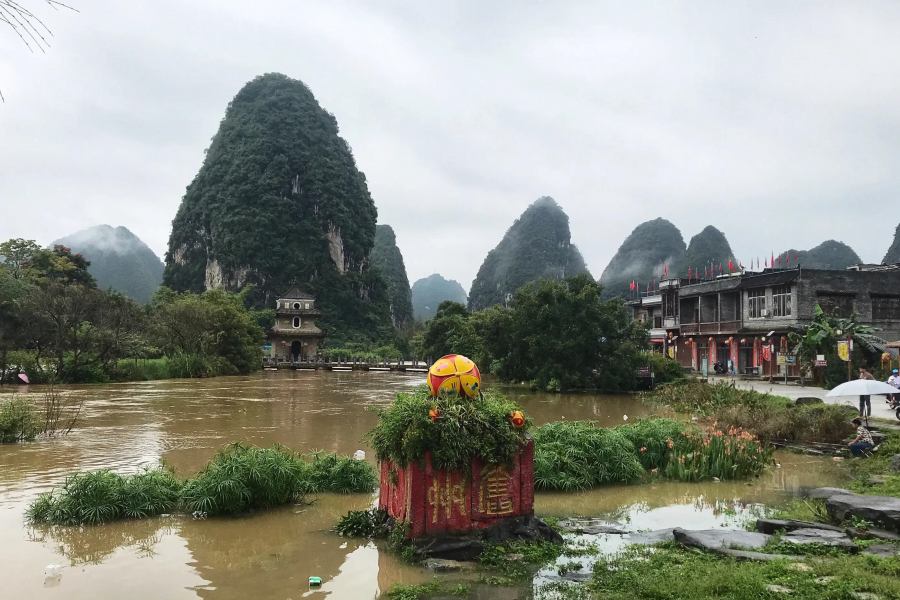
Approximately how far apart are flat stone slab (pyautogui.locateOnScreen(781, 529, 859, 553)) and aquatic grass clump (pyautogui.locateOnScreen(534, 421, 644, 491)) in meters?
3.40

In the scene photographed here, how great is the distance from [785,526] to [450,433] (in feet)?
11.7

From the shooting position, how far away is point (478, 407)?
672cm

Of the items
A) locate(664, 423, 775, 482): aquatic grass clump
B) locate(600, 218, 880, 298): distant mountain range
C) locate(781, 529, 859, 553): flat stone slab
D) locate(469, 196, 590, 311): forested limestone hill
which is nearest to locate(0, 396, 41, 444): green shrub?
locate(664, 423, 775, 482): aquatic grass clump

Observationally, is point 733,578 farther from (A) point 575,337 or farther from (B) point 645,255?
(B) point 645,255

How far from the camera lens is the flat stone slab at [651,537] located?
21.8ft

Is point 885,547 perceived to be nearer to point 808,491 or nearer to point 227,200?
point 808,491

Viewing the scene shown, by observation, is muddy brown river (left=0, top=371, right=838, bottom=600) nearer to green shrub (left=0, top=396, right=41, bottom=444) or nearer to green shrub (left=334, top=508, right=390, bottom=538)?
green shrub (left=334, top=508, right=390, bottom=538)

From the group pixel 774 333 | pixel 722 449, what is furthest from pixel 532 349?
pixel 722 449

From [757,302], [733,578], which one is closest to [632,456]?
[733,578]

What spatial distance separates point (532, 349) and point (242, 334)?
77.6ft

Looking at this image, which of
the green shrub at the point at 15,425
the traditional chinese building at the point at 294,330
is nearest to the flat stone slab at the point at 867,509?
the green shrub at the point at 15,425

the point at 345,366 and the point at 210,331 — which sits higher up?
the point at 210,331

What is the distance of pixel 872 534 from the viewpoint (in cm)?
620

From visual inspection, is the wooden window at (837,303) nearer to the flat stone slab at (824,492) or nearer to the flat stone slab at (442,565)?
the flat stone slab at (824,492)
